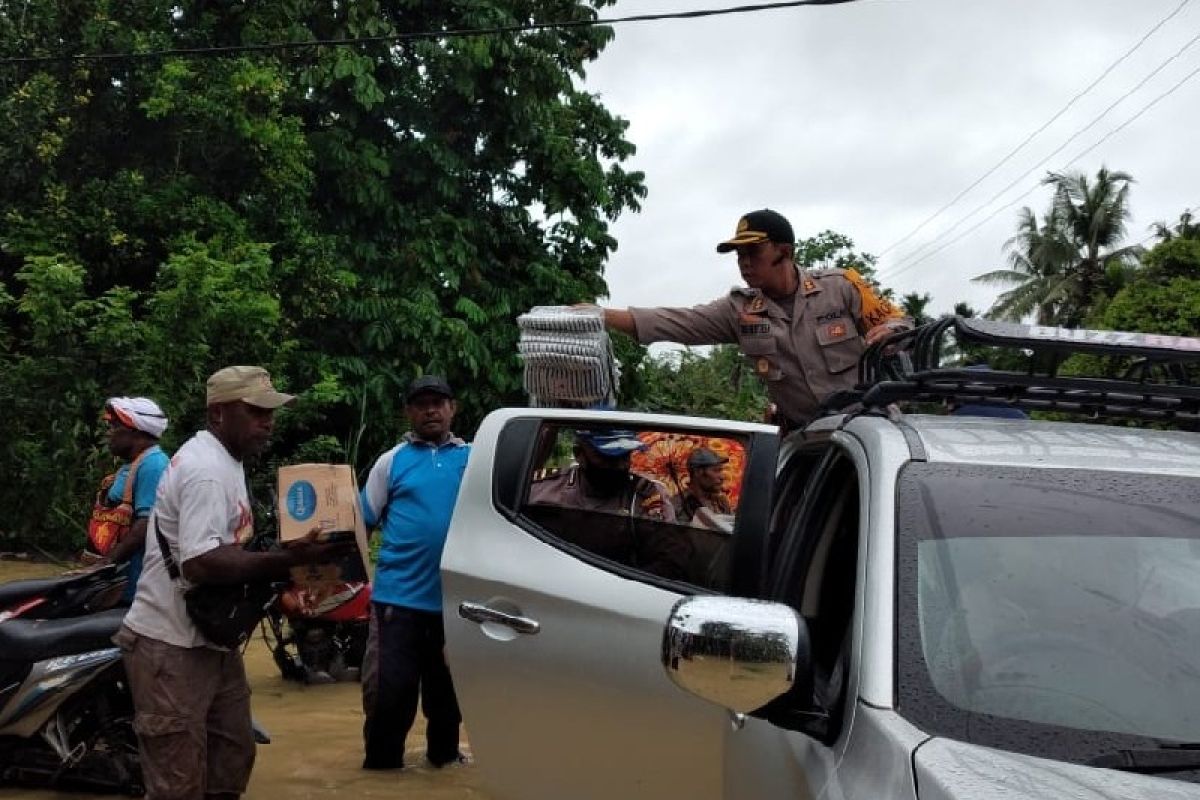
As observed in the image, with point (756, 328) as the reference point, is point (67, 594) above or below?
below

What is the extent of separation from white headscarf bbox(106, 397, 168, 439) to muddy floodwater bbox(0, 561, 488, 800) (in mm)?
1667

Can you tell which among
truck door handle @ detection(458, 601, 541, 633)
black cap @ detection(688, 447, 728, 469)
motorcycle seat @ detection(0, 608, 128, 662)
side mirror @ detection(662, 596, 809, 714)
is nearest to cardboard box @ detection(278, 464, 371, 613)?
truck door handle @ detection(458, 601, 541, 633)

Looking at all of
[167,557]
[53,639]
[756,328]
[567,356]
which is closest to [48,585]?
[53,639]

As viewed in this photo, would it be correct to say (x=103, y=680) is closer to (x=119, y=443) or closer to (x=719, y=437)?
(x=119, y=443)

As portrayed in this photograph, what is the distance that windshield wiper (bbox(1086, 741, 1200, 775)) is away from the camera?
85.1 inches

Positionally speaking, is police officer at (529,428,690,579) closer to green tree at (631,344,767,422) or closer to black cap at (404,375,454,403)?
black cap at (404,375,454,403)

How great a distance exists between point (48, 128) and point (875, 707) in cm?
1449

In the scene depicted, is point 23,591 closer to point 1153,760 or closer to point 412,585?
point 412,585

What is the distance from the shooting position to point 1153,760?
218cm

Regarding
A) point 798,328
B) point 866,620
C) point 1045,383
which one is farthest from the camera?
point 798,328

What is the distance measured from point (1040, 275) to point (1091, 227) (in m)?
2.20

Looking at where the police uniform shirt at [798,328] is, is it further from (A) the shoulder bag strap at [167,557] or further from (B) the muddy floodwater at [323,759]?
(B) the muddy floodwater at [323,759]

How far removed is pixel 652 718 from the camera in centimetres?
348

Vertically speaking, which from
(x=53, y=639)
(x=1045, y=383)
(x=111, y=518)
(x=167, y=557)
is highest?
(x=1045, y=383)
